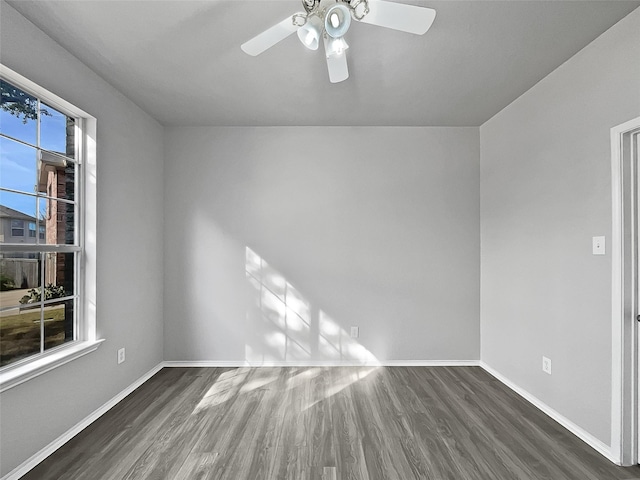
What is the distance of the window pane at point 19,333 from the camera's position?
2041 millimetres

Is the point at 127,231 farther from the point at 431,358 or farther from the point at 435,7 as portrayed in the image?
the point at 431,358

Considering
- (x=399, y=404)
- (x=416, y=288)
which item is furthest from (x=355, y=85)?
(x=399, y=404)

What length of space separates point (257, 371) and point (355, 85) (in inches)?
114

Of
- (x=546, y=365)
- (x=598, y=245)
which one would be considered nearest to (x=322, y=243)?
(x=546, y=365)

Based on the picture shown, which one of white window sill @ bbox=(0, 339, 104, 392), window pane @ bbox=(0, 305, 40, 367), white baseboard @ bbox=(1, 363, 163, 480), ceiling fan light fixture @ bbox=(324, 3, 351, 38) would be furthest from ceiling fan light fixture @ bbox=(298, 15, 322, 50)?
white baseboard @ bbox=(1, 363, 163, 480)

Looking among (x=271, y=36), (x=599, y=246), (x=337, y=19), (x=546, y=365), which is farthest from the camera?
(x=546, y=365)

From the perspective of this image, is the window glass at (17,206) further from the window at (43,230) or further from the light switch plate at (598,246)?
the light switch plate at (598,246)

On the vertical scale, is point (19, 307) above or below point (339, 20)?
below

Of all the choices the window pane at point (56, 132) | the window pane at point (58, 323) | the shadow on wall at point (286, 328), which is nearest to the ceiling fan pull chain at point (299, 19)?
the window pane at point (56, 132)

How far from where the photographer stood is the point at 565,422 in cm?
259

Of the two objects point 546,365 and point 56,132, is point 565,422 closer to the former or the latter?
point 546,365

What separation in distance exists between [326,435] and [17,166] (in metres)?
2.61

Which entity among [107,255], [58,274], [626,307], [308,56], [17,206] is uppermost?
[308,56]

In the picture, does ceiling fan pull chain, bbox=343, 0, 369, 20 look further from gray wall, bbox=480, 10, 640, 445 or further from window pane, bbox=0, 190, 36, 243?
window pane, bbox=0, 190, 36, 243
